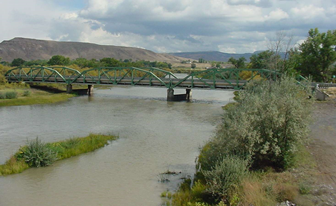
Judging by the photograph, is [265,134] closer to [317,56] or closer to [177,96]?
[177,96]

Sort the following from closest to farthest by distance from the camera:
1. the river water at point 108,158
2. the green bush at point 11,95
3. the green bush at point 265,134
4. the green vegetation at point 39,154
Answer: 1. the green bush at point 265,134
2. the river water at point 108,158
3. the green vegetation at point 39,154
4. the green bush at point 11,95

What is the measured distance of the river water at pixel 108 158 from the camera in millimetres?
13742

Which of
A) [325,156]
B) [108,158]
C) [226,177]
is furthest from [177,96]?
[226,177]

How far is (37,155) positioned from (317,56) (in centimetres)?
4772

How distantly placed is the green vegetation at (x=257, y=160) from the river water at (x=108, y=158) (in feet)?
7.40

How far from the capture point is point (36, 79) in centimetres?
6619

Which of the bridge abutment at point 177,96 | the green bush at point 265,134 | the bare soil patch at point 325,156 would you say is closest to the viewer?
the bare soil patch at point 325,156

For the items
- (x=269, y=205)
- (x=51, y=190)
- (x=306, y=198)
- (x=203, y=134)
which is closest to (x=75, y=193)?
(x=51, y=190)

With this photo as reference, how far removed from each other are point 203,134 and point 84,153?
32.8 feet

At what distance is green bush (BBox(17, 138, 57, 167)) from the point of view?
55.8 ft

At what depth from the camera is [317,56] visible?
5266 cm


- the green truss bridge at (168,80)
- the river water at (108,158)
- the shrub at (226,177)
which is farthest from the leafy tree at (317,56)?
the shrub at (226,177)

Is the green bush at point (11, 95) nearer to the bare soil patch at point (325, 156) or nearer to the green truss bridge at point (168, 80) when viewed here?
the green truss bridge at point (168, 80)

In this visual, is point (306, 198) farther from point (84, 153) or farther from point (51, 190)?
point (84, 153)
